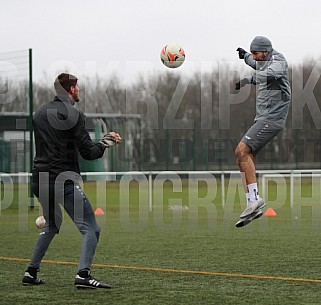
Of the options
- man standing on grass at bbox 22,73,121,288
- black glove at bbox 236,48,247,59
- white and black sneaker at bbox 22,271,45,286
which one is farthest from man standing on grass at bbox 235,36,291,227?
white and black sneaker at bbox 22,271,45,286

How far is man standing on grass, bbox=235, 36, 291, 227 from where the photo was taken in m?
10.3

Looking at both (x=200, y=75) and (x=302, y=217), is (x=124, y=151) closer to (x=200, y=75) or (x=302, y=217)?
(x=200, y=75)

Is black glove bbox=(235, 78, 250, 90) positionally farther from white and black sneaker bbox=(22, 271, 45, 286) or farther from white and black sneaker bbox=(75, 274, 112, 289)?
white and black sneaker bbox=(22, 271, 45, 286)

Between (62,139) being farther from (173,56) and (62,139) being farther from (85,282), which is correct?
(173,56)

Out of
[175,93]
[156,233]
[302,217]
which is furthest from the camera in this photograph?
[175,93]

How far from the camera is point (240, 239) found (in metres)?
14.6

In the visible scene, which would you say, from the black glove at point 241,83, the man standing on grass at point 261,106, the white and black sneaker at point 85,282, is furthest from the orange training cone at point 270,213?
the white and black sneaker at point 85,282

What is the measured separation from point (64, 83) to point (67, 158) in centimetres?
77

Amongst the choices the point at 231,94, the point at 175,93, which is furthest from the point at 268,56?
the point at 175,93

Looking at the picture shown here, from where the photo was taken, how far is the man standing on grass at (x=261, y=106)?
1034 centimetres

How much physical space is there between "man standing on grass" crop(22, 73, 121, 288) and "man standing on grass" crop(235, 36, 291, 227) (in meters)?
2.29

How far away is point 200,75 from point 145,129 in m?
3.83

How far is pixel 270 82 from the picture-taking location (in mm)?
10422

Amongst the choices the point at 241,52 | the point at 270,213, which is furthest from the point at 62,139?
the point at 270,213
